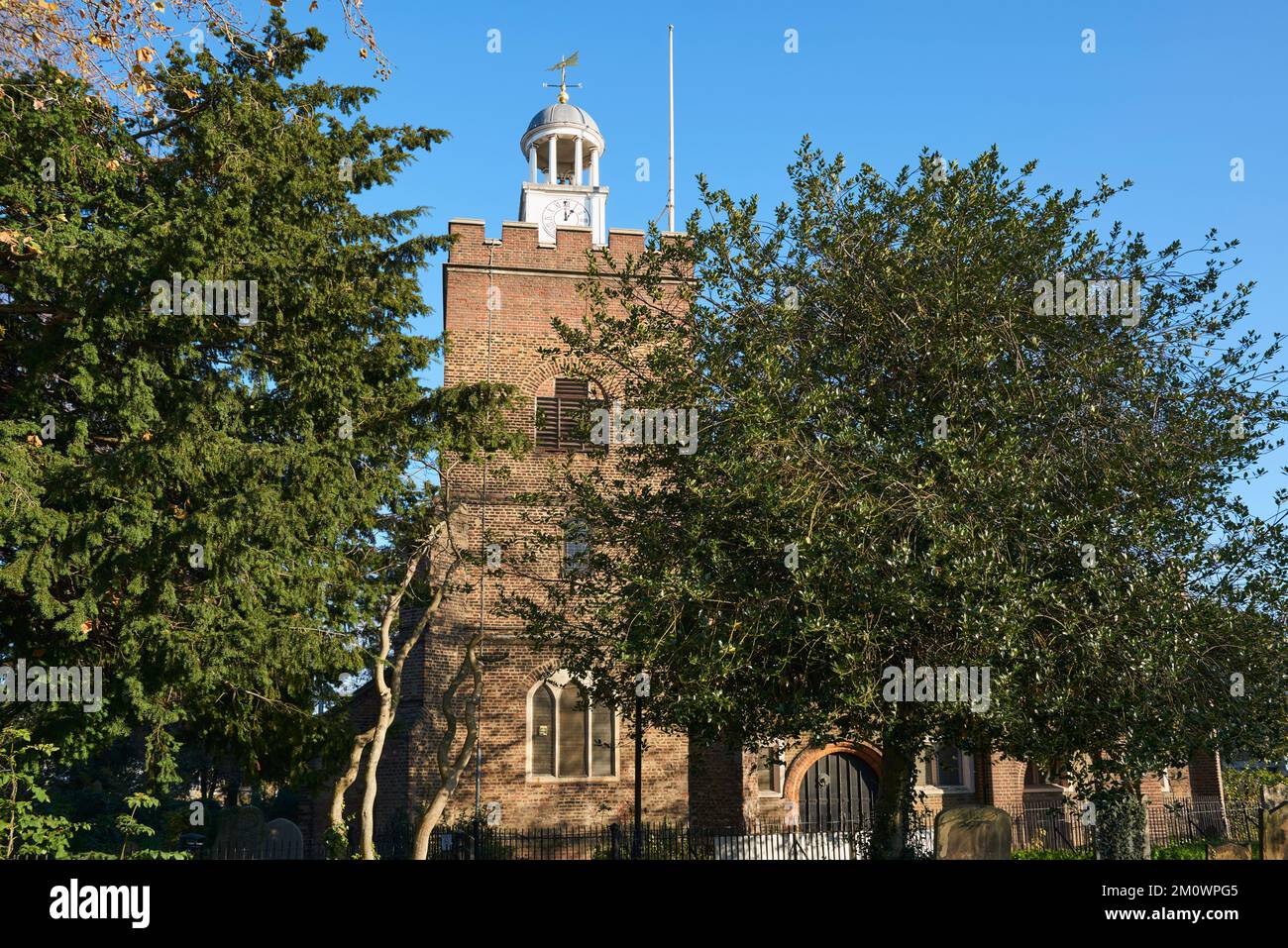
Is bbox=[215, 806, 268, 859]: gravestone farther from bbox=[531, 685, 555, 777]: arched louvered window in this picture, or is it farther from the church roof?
the church roof

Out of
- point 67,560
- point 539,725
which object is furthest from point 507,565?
point 67,560

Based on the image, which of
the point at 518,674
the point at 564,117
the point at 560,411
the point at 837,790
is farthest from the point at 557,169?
the point at 837,790

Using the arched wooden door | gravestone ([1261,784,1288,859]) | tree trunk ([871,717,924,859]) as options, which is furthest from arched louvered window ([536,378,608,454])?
gravestone ([1261,784,1288,859])

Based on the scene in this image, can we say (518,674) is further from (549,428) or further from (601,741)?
(549,428)

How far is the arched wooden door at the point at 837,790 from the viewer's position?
944 inches

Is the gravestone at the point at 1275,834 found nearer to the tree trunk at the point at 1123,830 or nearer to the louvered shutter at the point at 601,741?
the tree trunk at the point at 1123,830

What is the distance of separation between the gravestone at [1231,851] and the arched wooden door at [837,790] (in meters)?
8.23

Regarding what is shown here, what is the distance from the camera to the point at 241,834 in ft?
65.7

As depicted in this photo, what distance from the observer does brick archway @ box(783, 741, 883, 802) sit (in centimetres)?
2361

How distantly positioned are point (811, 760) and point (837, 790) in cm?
97

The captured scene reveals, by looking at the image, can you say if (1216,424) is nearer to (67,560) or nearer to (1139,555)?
(1139,555)

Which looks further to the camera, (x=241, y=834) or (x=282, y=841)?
(x=282, y=841)

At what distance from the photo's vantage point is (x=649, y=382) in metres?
14.3
